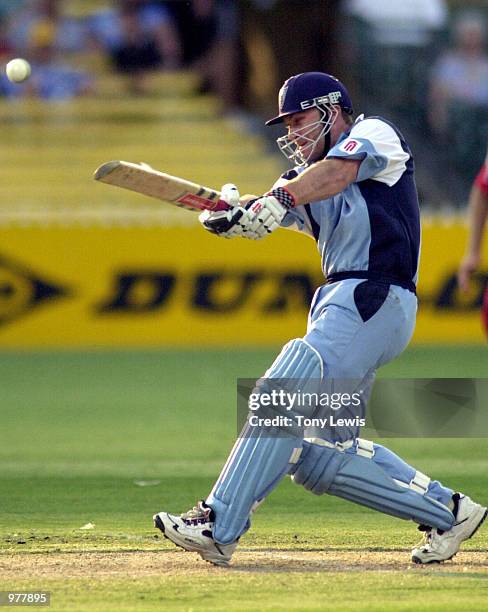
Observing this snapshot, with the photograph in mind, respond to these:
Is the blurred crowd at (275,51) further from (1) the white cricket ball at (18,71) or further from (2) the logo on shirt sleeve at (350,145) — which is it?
(2) the logo on shirt sleeve at (350,145)

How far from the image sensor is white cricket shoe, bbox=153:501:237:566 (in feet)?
17.8

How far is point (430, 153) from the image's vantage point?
19.0m

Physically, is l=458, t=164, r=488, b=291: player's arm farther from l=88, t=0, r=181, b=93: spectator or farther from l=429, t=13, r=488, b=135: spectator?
l=88, t=0, r=181, b=93: spectator

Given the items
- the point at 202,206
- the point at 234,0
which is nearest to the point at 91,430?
the point at 202,206

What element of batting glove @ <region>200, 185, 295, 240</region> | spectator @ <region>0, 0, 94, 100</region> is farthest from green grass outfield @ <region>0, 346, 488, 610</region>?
spectator @ <region>0, 0, 94, 100</region>

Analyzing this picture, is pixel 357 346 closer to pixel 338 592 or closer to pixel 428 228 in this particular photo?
pixel 338 592

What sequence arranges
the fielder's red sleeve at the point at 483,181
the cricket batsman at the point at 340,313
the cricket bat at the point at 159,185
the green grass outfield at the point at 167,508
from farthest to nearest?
1. the fielder's red sleeve at the point at 483,181
2. the cricket batsman at the point at 340,313
3. the cricket bat at the point at 159,185
4. the green grass outfield at the point at 167,508

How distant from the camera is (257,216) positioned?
527 centimetres

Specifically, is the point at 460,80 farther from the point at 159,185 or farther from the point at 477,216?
the point at 159,185

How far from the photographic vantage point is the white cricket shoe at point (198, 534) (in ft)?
17.8

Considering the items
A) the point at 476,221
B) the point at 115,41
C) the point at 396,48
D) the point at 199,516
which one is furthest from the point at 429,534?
the point at 396,48

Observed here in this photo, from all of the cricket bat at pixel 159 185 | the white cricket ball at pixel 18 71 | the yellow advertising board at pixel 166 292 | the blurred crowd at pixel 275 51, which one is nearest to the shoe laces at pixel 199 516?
the cricket bat at pixel 159 185

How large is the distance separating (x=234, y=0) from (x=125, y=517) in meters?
16.2

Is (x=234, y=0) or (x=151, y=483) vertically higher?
(x=234, y=0)
